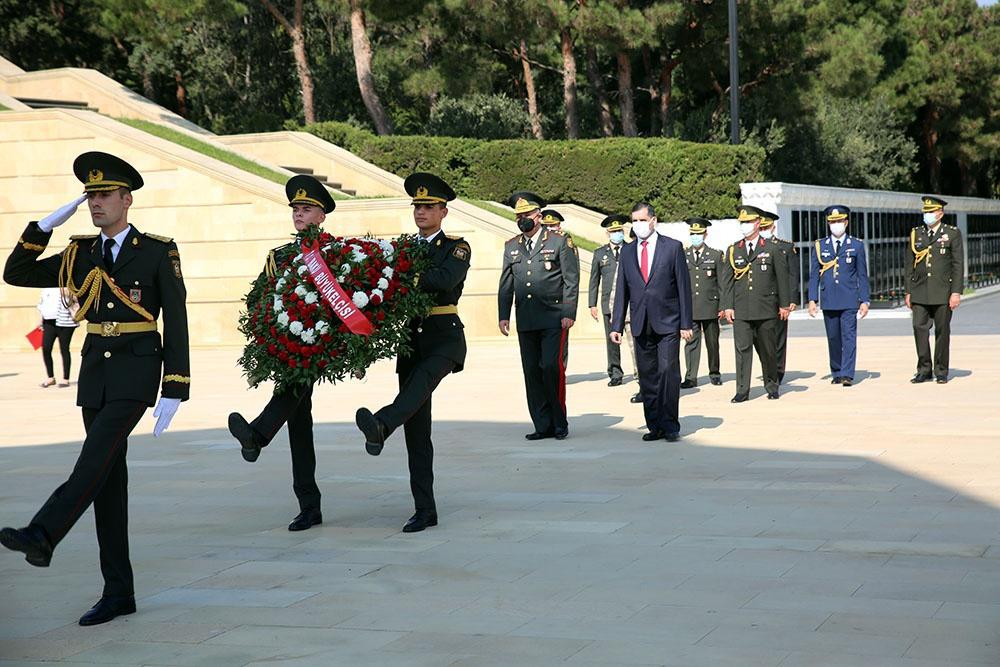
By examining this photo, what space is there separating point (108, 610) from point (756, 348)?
9.18 metres

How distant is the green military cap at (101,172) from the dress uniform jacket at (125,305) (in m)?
0.25

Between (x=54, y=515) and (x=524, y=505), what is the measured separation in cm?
335

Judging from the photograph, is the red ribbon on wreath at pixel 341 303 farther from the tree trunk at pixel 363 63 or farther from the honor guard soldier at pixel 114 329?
the tree trunk at pixel 363 63

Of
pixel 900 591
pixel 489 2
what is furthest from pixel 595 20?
pixel 900 591

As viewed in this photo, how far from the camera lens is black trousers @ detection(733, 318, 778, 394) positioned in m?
13.9

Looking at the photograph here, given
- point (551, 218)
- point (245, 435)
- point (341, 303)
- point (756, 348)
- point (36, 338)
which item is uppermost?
point (551, 218)

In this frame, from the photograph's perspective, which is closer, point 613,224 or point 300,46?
Answer: point 613,224

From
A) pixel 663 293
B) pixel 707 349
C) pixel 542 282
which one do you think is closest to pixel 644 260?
pixel 663 293

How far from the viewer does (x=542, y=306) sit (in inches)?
468

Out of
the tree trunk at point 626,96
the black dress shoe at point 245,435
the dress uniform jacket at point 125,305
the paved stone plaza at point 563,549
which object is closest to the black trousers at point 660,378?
the paved stone plaza at point 563,549

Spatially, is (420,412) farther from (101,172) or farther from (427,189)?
(101,172)

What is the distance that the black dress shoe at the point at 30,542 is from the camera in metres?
5.70

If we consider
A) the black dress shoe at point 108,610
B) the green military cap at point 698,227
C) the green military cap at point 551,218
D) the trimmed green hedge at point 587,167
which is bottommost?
the black dress shoe at point 108,610

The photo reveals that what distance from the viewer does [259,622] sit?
5906 mm
